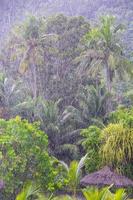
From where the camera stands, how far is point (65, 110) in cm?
2750

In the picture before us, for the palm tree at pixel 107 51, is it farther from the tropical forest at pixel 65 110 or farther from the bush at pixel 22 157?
the bush at pixel 22 157

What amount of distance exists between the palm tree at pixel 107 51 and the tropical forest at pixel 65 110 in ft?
0.20

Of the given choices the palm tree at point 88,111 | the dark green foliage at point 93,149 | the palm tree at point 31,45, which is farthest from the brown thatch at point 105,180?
the palm tree at point 31,45

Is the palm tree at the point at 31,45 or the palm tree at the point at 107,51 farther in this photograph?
the palm tree at the point at 31,45

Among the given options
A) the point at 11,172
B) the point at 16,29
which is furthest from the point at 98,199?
the point at 16,29

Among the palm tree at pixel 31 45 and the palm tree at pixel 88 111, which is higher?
the palm tree at pixel 31 45

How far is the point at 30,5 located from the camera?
6325 centimetres

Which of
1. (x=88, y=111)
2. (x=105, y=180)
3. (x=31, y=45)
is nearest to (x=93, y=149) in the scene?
(x=88, y=111)

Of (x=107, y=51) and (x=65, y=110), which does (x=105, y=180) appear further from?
(x=107, y=51)

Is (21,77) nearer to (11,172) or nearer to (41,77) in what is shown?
(41,77)

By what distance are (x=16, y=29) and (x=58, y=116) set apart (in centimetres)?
890

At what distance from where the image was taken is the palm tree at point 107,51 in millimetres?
30386

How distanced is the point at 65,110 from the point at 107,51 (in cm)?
531

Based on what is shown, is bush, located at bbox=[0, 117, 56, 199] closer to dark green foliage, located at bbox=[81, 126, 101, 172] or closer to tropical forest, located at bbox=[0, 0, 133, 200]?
tropical forest, located at bbox=[0, 0, 133, 200]
